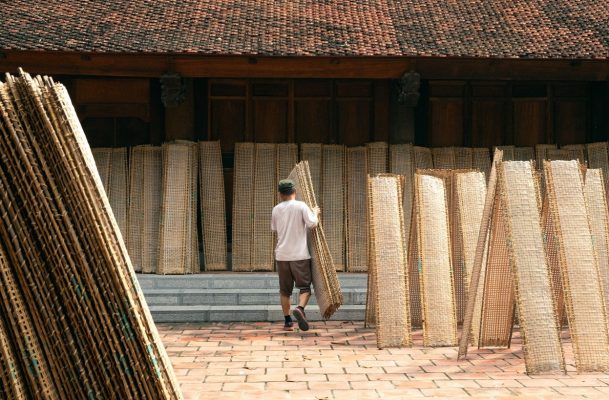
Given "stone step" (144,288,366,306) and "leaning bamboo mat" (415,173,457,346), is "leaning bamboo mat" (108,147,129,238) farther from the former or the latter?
"leaning bamboo mat" (415,173,457,346)

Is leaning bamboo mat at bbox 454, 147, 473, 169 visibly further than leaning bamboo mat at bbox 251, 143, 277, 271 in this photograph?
Yes

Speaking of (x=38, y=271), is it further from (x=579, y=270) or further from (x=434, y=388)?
(x=579, y=270)

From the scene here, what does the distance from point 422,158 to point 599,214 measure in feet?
16.5

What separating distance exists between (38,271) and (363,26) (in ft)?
33.5

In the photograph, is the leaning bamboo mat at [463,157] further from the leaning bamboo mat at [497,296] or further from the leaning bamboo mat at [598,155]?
the leaning bamboo mat at [497,296]

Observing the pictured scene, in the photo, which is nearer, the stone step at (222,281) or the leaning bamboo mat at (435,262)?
the leaning bamboo mat at (435,262)

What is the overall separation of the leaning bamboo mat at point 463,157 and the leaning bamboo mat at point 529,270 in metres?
5.52

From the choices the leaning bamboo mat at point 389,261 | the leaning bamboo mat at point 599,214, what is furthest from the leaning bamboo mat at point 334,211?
the leaning bamboo mat at point 599,214

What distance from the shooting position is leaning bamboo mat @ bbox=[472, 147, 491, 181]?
12.6 m

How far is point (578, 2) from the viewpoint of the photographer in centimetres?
1396

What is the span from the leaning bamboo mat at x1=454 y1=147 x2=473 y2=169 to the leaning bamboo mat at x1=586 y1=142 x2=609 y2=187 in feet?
5.80

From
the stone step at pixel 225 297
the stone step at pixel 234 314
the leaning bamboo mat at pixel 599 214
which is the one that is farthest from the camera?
the stone step at pixel 225 297

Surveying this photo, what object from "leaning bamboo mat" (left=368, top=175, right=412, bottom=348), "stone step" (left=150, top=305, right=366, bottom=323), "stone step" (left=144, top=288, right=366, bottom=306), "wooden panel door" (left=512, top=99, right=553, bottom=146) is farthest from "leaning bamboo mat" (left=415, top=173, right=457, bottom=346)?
"wooden panel door" (left=512, top=99, right=553, bottom=146)

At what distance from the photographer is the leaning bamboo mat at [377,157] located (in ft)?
40.1
